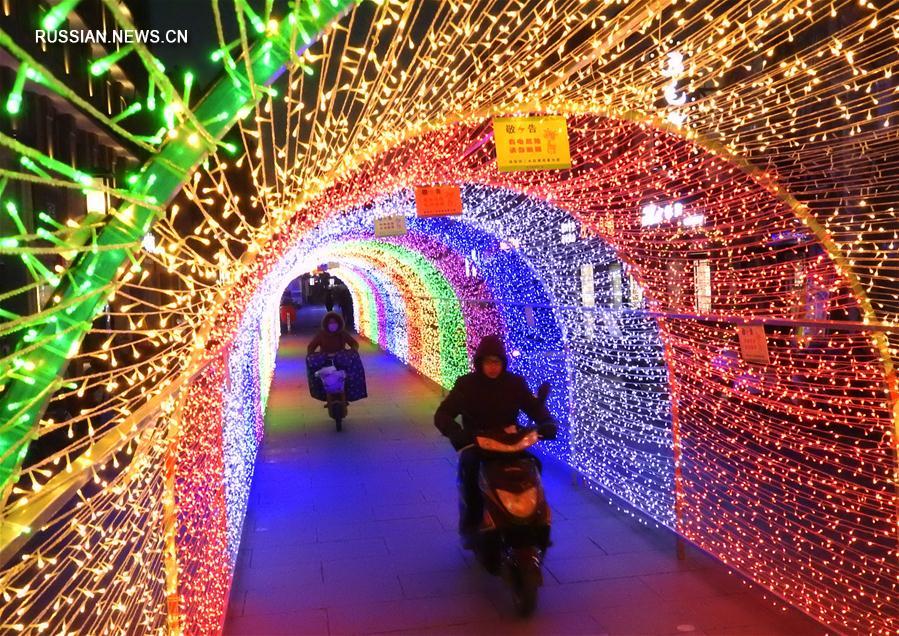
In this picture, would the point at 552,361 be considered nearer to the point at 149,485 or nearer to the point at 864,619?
the point at 864,619

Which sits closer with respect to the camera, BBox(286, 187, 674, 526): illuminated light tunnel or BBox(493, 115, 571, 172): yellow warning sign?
BBox(493, 115, 571, 172): yellow warning sign

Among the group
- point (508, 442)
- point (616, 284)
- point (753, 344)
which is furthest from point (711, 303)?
point (508, 442)

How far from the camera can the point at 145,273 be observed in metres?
2.69

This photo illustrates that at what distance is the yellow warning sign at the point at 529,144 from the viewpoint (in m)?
5.09

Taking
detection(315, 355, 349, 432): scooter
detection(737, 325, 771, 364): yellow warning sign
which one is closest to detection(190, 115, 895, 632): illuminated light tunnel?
detection(737, 325, 771, 364): yellow warning sign

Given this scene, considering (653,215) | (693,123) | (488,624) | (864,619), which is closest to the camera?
(864,619)

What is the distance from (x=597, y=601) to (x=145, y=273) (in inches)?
130

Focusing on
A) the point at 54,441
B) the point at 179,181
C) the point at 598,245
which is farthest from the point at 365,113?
the point at 54,441

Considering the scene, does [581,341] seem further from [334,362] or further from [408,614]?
[334,362]

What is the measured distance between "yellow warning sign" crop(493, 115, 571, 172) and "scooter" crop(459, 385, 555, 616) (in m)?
1.51

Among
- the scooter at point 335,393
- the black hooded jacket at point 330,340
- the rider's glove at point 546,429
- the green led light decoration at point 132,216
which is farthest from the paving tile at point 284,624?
the black hooded jacket at point 330,340

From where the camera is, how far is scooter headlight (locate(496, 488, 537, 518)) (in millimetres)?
4516

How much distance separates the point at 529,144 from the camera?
5.14 m

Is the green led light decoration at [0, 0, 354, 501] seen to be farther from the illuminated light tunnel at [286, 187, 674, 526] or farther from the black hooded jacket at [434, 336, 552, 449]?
the illuminated light tunnel at [286, 187, 674, 526]
